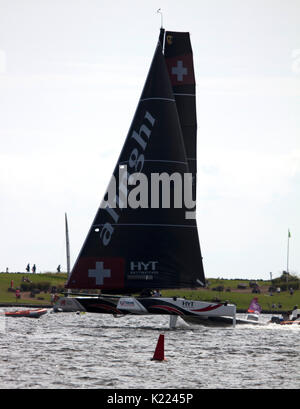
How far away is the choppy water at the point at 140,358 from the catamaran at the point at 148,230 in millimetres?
2437

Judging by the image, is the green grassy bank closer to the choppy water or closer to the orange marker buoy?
the choppy water

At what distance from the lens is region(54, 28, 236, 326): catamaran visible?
49.6 meters

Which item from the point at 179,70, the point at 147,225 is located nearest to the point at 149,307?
the point at 147,225

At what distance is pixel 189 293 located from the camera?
94562mm

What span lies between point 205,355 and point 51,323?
22454 mm

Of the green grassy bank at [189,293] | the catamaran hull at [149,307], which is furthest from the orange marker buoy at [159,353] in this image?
the green grassy bank at [189,293]

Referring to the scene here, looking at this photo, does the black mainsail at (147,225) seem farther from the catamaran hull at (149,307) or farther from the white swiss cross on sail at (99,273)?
the catamaran hull at (149,307)

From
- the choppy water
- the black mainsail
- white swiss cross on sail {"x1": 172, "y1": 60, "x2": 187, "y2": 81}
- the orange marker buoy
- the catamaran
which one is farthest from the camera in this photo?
white swiss cross on sail {"x1": 172, "y1": 60, "x2": 187, "y2": 81}

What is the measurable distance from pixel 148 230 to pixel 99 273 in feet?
12.4

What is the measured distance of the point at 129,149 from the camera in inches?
2019

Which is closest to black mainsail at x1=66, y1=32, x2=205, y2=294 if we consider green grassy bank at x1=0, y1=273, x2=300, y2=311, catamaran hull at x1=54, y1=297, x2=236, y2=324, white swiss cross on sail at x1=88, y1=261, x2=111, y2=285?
white swiss cross on sail at x1=88, y1=261, x2=111, y2=285

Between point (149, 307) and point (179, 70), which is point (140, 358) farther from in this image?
point (179, 70)

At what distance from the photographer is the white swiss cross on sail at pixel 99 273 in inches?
1965
